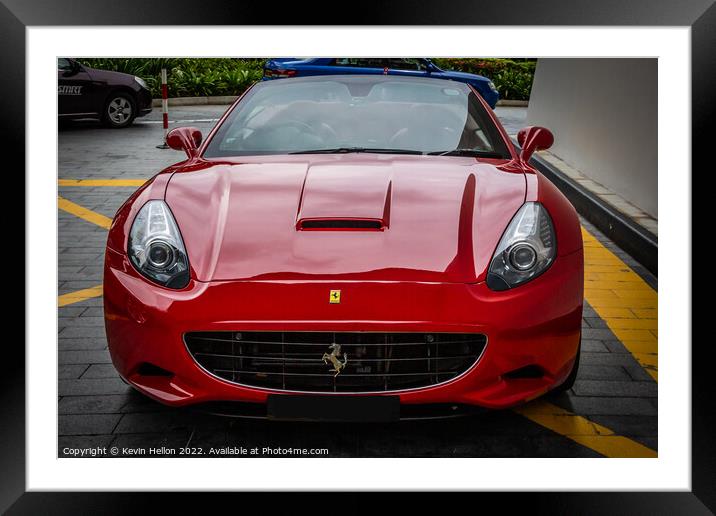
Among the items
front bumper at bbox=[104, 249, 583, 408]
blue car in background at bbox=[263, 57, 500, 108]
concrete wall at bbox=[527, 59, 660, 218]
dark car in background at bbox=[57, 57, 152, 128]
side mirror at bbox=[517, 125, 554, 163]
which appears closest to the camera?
front bumper at bbox=[104, 249, 583, 408]

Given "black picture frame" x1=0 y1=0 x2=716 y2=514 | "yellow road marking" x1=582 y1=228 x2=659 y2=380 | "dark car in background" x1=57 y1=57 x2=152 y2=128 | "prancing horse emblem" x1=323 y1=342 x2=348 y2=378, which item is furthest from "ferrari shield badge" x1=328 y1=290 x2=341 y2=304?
"dark car in background" x1=57 y1=57 x2=152 y2=128

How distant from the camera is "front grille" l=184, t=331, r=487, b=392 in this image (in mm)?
2715

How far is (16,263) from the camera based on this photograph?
88.6 inches

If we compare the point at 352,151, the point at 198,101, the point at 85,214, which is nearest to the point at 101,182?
the point at 85,214

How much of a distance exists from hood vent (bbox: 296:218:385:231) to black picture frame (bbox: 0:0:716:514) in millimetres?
893

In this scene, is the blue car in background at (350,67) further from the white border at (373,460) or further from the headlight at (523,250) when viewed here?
the white border at (373,460)

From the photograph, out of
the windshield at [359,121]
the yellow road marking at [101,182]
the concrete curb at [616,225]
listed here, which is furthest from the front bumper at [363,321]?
the yellow road marking at [101,182]

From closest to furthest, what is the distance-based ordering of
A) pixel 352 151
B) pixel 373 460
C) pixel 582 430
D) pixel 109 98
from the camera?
pixel 373 460 → pixel 582 430 → pixel 352 151 → pixel 109 98

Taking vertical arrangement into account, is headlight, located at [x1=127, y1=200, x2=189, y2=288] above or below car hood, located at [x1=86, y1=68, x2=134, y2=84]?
below

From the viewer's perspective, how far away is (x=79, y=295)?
4.83 m

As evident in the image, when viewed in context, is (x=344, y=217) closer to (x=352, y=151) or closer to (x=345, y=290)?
(x=345, y=290)

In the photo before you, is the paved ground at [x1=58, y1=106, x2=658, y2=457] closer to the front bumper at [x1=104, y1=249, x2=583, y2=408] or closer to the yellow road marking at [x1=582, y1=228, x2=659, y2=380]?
the yellow road marking at [x1=582, y1=228, x2=659, y2=380]

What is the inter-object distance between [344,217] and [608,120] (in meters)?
5.38

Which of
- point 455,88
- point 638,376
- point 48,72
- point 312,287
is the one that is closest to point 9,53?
point 48,72
